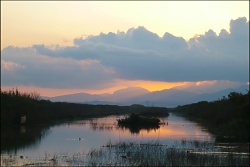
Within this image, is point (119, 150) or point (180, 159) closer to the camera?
point (180, 159)

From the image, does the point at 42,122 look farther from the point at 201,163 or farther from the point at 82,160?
the point at 201,163

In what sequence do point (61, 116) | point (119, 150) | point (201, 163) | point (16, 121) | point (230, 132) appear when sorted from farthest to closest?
point (61, 116), point (16, 121), point (230, 132), point (119, 150), point (201, 163)

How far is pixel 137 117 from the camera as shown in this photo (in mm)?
53438

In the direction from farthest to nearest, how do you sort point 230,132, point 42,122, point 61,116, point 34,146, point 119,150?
point 61,116 < point 42,122 < point 230,132 < point 34,146 < point 119,150

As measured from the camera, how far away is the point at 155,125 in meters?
52.0

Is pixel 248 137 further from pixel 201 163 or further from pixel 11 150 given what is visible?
pixel 11 150

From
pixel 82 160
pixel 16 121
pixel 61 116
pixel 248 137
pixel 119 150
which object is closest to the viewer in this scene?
pixel 82 160

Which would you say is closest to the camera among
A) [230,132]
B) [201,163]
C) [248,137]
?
[201,163]

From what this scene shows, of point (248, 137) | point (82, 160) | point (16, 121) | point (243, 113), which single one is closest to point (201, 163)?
point (82, 160)

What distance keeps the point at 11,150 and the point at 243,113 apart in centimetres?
2078

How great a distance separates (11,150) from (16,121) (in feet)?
71.9

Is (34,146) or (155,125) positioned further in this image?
(155,125)

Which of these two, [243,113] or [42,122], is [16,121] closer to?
[42,122]

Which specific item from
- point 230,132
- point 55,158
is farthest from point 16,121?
point 55,158
